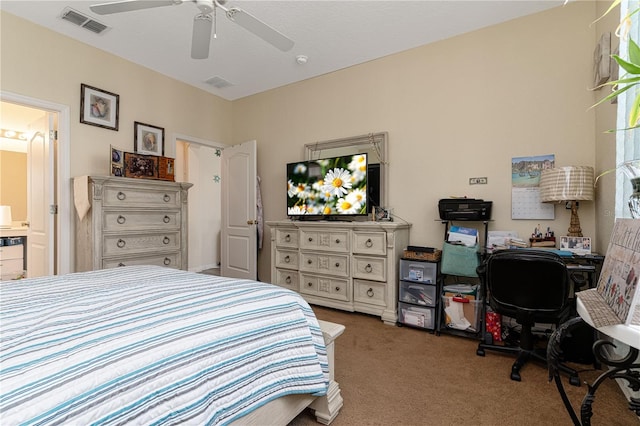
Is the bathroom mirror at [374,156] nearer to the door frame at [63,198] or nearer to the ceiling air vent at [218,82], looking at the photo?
the ceiling air vent at [218,82]

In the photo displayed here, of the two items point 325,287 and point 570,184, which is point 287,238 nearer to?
point 325,287

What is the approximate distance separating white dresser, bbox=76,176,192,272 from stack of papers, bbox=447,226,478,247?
281 cm

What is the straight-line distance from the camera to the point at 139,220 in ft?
10.1

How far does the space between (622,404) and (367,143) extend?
286 cm

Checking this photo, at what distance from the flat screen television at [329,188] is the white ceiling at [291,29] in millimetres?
1173

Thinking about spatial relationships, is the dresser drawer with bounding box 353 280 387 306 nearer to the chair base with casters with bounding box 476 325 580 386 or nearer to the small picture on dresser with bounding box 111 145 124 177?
the chair base with casters with bounding box 476 325 580 386

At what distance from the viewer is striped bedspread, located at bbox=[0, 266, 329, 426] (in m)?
0.67

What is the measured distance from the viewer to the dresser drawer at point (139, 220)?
2.87 metres

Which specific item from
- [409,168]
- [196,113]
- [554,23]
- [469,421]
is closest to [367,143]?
[409,168]

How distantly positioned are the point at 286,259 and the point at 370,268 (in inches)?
43.0

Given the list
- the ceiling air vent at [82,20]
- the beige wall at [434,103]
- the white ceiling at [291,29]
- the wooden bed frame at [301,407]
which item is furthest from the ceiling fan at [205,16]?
the wooden bed frame at [301,407]

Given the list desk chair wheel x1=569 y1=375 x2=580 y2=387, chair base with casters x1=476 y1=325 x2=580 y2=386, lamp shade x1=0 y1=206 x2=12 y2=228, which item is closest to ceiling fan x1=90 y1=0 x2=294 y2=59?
chair base with casters x1=476 y1=325 x2=580 y2=386

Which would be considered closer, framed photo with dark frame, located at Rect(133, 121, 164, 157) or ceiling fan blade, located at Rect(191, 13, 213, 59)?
ceiling fan blade, located at Rect(191, 13, 213, 59)

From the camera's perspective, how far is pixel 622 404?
1670mm
